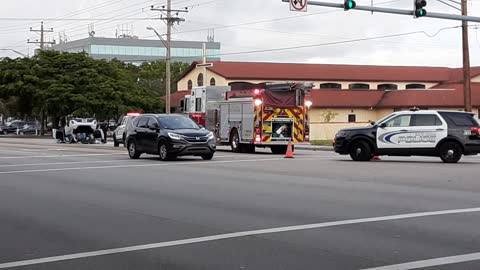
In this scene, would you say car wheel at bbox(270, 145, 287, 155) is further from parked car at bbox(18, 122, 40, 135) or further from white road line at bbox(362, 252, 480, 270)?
parked car at bbox(18, 122, 40, 135)

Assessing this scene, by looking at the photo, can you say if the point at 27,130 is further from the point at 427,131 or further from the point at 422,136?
the point at 427,131

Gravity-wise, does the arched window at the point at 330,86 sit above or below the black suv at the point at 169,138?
above

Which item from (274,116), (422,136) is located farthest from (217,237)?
(274,116)

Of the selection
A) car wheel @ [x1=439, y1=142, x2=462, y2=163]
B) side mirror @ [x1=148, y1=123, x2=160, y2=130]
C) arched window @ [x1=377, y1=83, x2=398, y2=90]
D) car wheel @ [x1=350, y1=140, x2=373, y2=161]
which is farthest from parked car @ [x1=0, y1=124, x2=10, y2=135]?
car wheel @ [x1=439, y1=142, x2=462, y2=163]

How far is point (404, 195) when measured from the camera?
13.3 metres

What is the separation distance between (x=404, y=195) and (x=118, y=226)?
595 centimetres

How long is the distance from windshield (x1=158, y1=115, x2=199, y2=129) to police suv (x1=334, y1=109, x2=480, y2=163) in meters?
5.87

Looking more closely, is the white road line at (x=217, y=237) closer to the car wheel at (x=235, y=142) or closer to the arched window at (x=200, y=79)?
the car wheel at (x=235, y=142)

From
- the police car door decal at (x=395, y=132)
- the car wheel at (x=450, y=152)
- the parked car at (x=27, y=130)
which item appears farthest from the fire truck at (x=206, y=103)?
the parked car at (x=27, y=130)

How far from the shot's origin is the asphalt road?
782 cm

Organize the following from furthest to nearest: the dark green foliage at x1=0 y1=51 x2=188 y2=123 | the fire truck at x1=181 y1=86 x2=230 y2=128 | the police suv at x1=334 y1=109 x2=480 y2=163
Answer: the dark green foliage at x1=0 y1=51 x2=188 y2=123 → the fire truck at x1=181 y1=86 x2=230 y2=128 → the police suv at x1=334 y1=109 x2=480 y2=163

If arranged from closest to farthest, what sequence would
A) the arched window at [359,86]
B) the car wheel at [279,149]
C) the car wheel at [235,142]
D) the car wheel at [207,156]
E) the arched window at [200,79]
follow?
1. the car wheel at [207,156]
2. the car wheel at [279,149]
3. the car wheel at [235,142]
4. the arched window at [359,86]
5. the arched window at [200,79]

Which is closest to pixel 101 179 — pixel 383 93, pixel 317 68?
pixel 383 93

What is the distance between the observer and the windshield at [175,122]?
2461 centimetres
